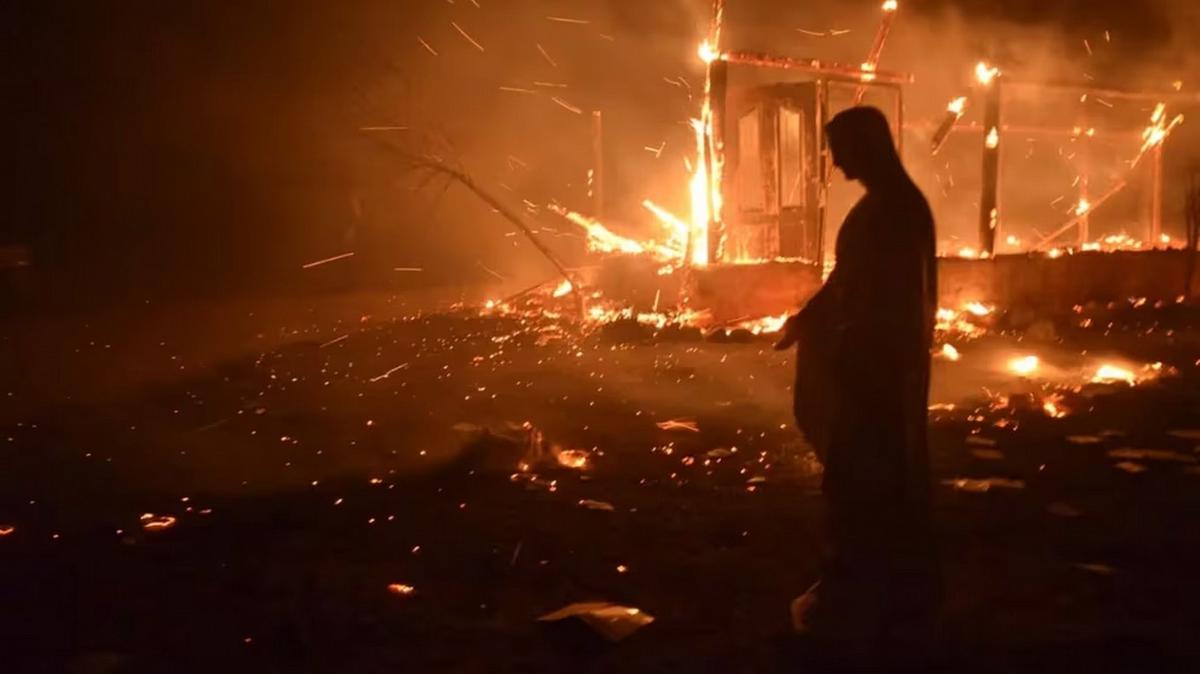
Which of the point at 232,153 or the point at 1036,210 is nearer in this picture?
the point at 1036,210

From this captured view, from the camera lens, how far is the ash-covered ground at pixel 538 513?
11.1 ft

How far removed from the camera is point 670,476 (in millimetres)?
5324

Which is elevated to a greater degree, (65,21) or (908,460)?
(65,21)

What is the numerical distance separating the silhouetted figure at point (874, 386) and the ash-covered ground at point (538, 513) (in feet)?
1.04

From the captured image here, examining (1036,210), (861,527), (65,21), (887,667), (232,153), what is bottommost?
(887,667)

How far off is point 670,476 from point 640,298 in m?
6.34

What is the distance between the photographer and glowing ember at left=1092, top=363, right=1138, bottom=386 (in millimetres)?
7617

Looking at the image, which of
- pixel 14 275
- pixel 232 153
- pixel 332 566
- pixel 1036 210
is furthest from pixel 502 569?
pixel 232 153

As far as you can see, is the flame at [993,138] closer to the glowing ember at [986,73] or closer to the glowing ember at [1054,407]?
the glowing ember at [986,73]

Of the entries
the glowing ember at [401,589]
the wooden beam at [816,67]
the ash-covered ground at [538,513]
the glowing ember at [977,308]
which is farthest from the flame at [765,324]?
the glowing ember at [401,589]

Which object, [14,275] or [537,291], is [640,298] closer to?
[537,291]

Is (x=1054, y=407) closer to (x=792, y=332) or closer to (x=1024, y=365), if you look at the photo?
(x=1024, y=365)

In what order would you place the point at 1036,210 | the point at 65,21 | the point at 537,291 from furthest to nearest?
the point at 65,21
the point at 1036,210
the point at 537,291

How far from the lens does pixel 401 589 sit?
12.6 ft
